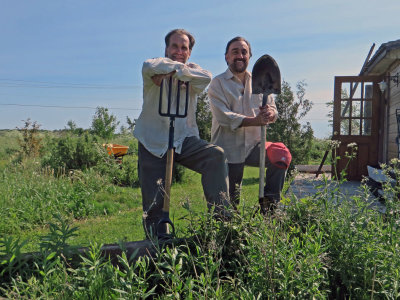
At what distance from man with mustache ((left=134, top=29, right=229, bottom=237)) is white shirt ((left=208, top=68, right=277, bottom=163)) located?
0.35 metres

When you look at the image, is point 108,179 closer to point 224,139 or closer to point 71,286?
point 224,139

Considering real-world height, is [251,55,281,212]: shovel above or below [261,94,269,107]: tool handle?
above

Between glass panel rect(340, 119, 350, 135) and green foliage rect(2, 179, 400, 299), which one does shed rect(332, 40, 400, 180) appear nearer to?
glass panel rect(340, 119, 350, 135)

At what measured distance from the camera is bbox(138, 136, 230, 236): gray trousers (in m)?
3.01

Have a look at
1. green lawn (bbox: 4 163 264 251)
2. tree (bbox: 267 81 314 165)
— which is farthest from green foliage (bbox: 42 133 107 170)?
tree (bbox: 267 81 314 165)

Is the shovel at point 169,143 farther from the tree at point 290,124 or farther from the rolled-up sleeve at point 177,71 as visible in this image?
the tree at point 290,124

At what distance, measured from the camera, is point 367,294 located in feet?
6.84

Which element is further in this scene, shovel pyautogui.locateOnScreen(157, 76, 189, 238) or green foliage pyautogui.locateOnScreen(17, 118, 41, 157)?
green foliage pyautogui.locateOnScreen(17, 118, 41, 157)

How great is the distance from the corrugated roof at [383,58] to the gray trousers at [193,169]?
580 centimetres

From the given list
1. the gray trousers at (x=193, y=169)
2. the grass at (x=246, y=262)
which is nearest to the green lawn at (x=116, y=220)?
the gray trousers at (x=193, y=169)

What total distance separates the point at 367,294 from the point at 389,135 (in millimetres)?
7987

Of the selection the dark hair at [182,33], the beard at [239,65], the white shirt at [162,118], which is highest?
the dark hair at [182,33]

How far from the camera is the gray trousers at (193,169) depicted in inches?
118

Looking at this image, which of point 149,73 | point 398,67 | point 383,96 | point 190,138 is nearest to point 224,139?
point 190,138
